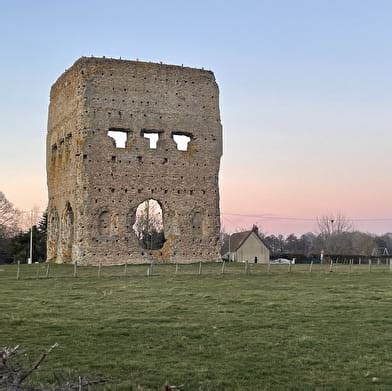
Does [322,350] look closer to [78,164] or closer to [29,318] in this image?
[29,318]

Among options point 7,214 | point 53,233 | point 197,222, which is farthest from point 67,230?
point 7,214

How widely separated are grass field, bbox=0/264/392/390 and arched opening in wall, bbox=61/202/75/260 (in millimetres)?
13952

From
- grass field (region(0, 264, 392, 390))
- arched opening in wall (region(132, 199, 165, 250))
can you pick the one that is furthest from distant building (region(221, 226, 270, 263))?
grass field (region(0, 264, 392, 390))

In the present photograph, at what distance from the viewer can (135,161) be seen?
109 ft

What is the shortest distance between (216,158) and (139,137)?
4.47m

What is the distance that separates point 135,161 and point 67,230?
→ 559 centimetres

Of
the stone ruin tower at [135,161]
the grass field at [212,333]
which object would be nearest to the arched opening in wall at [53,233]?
the stone ruin tower at [135,161]

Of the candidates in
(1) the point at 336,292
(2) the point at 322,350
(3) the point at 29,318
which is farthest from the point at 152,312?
(1) the point at 336,292

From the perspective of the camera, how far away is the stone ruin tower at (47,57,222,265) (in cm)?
3278

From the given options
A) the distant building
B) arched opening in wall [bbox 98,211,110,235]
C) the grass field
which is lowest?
the grass field

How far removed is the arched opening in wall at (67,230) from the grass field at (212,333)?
13952mm

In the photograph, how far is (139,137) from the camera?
3356cm

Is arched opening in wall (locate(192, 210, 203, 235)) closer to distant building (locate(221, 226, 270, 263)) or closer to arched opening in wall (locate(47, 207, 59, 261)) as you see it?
arched opening in wall (locate(47, 207, 59, 261))

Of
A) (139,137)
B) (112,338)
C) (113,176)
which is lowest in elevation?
(112,338)
